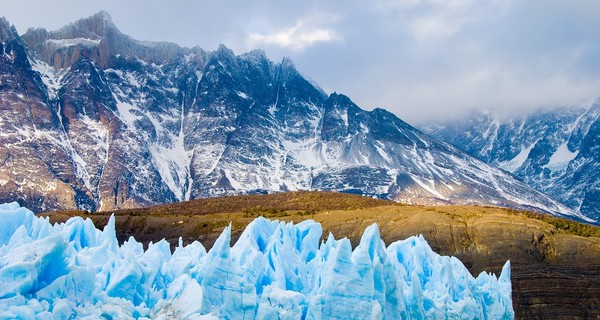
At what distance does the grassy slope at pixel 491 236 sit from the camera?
84181mm

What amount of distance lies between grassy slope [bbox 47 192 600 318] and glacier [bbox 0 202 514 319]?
42.2 meters

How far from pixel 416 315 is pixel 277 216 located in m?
72.2

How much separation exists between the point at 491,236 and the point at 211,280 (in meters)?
64.1

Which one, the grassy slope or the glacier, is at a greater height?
the grassy slope

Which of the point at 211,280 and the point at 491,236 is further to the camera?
the point at 491,236

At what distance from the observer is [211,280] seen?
1344 inches

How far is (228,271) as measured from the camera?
34.4 m

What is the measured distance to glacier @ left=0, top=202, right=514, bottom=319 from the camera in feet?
95.8

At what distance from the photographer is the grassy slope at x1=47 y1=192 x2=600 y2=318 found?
84.2 m

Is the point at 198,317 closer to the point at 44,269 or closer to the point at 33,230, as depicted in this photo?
the point at 44,269

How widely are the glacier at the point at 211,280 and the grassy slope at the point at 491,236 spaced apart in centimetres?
4219

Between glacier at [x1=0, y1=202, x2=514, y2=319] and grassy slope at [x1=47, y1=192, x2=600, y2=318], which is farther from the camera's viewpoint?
grassy slope at [x1=47, y1=192, x2=600, y2=318]

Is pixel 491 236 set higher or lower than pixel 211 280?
higher

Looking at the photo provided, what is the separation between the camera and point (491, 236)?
91.3 m
